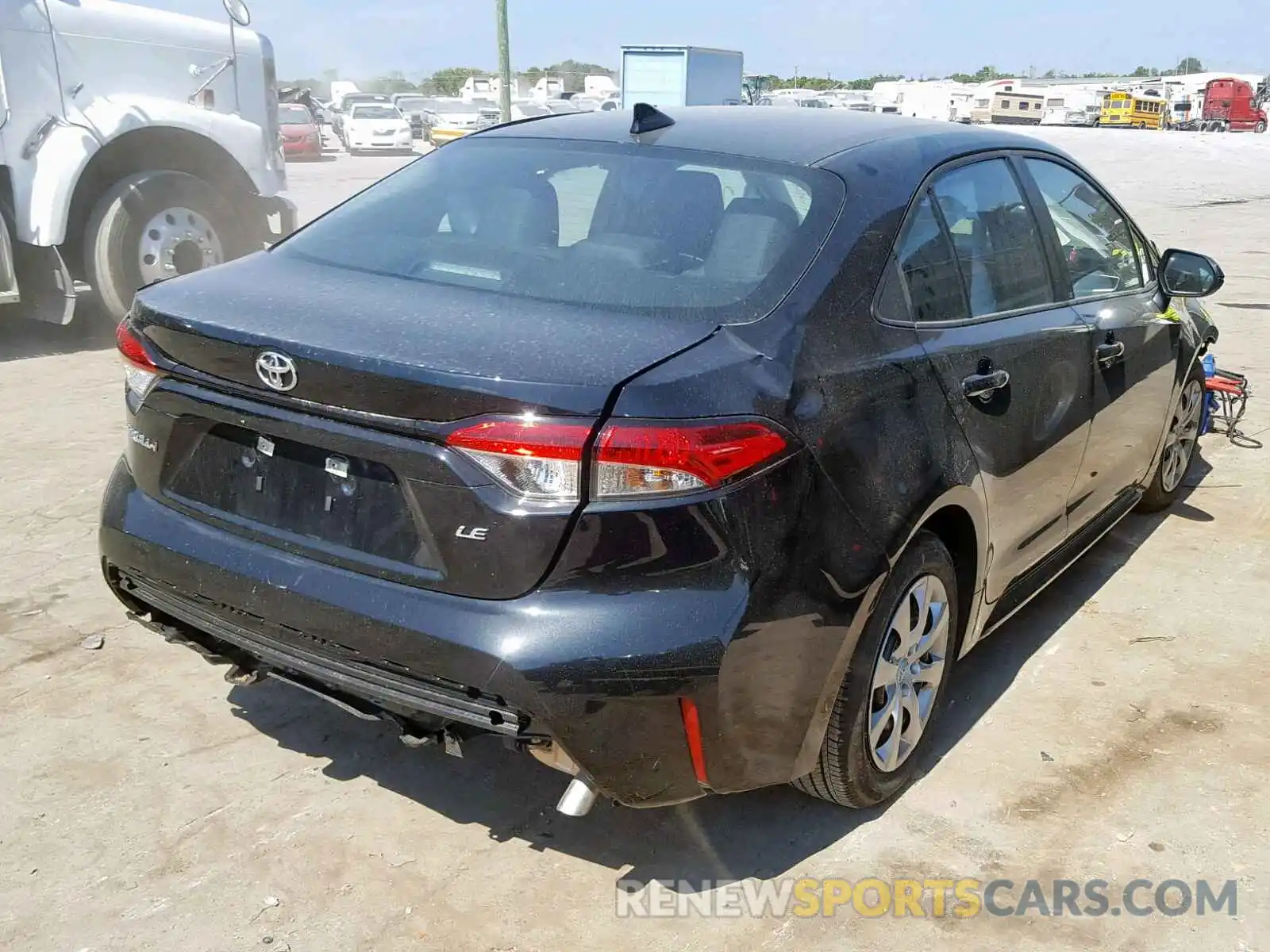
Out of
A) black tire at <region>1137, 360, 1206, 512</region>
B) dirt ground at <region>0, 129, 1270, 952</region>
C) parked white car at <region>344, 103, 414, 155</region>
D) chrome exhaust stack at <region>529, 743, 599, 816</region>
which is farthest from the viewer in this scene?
parked white car at <region>344, 103, 414, 155</region>

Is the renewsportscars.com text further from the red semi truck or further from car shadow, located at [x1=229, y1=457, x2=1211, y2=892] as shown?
the red semi truck

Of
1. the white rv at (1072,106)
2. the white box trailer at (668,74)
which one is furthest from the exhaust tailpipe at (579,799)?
the white rv at (1072,106)

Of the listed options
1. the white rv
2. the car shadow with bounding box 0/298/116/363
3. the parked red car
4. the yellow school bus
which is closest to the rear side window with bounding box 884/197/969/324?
the car shadow with bounding box 0/298/116/363

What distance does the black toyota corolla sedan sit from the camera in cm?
230

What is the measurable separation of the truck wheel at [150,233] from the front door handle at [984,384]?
5796 millimetres

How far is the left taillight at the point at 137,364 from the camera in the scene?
109 inches

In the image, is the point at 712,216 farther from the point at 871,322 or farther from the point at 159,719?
the point at 159,719

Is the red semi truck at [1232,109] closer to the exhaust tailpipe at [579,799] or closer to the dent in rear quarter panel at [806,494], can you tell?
the dent in rear quarter panel at [806,494]

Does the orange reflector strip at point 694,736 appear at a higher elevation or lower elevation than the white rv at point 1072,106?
A: higher

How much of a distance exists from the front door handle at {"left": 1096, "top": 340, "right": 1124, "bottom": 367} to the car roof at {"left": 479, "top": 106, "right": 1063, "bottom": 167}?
2.27ft

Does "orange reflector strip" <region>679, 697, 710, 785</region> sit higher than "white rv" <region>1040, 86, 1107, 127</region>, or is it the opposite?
"orange reflector strip" <region>679, 697, 710, 785</region>

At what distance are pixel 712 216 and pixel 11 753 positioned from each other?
7.55 ft

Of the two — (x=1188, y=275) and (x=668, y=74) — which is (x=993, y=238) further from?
(x=668, y=74)

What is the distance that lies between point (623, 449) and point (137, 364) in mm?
1281
